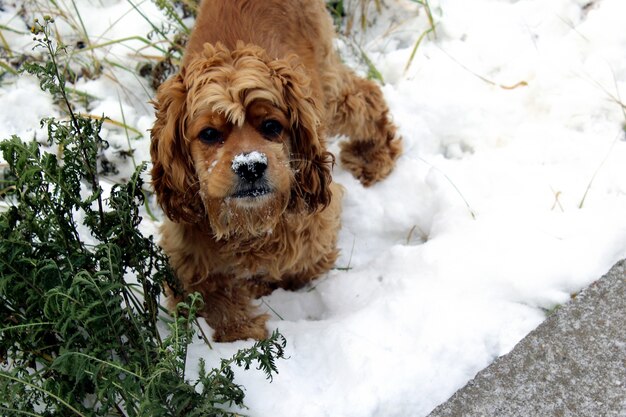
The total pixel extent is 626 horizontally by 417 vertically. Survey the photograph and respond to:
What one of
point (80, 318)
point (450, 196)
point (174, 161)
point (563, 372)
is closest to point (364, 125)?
point (450, 196)

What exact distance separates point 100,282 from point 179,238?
0.56 meters

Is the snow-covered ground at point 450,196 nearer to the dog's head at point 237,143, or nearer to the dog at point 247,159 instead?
the dog at point 247,159

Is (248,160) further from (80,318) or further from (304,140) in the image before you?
(80,318)

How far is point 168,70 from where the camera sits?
147 inches

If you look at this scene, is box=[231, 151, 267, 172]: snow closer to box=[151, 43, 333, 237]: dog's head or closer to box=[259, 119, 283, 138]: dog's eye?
box=[151, 43, 333, 237]: dog's head

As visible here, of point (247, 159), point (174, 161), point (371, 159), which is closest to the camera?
point (247, 159)

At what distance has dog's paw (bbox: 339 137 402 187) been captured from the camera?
11.4 ft

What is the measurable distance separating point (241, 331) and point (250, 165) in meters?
0.86

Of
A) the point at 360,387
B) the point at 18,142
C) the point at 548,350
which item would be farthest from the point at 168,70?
the point at 548,350

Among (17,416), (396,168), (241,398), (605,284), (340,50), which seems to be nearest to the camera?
(17,416)

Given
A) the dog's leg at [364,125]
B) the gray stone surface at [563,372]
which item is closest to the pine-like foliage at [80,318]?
the gray stone surface at [563,372]

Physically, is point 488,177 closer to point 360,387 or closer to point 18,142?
point 360,387

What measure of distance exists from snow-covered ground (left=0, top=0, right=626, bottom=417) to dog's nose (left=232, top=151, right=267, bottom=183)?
2.27ft

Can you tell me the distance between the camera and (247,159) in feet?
7.23
